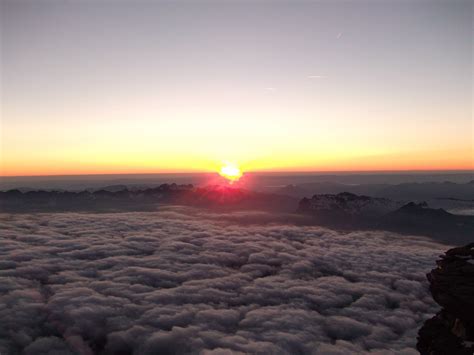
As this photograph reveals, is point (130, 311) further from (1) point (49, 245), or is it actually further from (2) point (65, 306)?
(1) point (49, 245)

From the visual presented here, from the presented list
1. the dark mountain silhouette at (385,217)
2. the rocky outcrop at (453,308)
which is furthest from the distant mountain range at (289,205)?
the rocky outcrop at (453,308)

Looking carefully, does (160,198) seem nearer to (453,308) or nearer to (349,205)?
(349,205)

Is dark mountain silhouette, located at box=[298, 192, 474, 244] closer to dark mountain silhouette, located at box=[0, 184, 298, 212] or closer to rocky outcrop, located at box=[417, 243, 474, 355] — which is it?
dark mountain silhouette, located at box=[0, 184, 298, 212]

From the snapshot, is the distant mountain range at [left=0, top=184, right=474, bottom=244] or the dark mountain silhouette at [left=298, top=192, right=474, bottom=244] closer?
the dark mountain silhouette at [left=298, top=192, right=474, bottom=244]

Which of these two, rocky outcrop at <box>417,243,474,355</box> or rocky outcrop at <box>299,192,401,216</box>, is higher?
rocky outcrop at <box>417,243,474,355</box>

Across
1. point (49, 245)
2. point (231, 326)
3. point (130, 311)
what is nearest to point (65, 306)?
point (130, 311)

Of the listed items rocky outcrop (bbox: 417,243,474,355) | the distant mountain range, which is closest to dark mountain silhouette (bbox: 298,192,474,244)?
the distant mountain range
